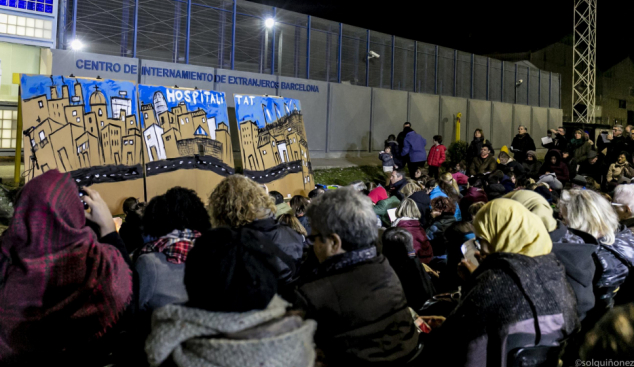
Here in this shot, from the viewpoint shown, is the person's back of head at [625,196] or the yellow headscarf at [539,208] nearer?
the yellow headscarf at [539,208]

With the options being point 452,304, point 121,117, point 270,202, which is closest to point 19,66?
point 121,117

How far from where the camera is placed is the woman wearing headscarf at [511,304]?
2414 mm

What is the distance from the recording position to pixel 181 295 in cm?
268

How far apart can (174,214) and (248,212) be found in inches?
23.7

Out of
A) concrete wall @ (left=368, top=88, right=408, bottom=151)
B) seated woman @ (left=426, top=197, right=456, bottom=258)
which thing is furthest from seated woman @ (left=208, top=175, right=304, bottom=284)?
concrete wall @ (left=368, top=88, right=408, bottom=151)

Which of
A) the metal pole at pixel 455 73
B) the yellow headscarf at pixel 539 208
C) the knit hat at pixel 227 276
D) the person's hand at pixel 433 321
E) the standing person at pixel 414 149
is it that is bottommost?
the person's hand at pixel 433 321

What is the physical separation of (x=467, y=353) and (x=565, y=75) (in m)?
41.7

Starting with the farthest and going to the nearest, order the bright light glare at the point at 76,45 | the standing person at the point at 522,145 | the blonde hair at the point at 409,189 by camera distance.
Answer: the standing person at the point at 522,145, the bright light glare at the point at 76,45, the blonde hair at the point at 409,189

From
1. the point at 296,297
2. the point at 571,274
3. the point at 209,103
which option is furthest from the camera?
→ the point at 209,103

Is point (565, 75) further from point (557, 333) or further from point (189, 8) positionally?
point (557, 333)

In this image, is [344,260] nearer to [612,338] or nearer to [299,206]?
[612,338]

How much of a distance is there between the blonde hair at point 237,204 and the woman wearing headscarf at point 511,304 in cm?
150

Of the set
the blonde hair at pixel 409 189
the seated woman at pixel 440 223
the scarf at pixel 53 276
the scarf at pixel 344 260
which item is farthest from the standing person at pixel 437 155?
the scarf at pixel 53 276

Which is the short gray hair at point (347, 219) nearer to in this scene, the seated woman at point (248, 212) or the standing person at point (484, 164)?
the seated woman at point (248, 212)
